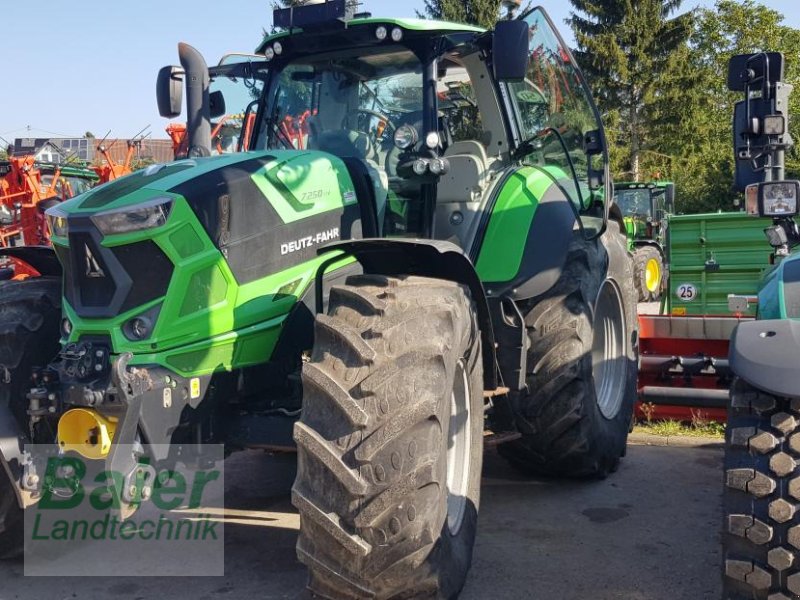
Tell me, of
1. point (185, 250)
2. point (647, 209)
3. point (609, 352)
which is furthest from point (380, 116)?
point (647, 209)

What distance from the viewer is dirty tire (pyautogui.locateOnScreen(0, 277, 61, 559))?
400 centimetres

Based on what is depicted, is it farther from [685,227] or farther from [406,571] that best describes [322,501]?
[685,227]

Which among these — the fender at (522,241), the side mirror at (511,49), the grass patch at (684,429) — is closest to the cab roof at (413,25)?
the side mirror at (511,49)

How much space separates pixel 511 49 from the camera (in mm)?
3971

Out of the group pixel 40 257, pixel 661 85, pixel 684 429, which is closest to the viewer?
pixel 40 257

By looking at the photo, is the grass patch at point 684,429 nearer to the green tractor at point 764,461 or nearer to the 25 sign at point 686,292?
the green tractor at point 764,461

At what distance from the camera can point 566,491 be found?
5.30 m

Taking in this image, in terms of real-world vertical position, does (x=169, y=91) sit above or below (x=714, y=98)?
below

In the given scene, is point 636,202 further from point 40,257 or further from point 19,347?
point 19,347

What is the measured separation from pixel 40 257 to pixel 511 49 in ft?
8.57

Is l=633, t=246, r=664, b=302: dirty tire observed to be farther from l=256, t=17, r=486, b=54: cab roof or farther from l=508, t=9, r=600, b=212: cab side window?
l=256, t=17, r=486, b=54: cab roof

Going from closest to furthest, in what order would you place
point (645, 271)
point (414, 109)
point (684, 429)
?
1. point (414, 109)
2. point (684, 429)
3. point (645, 271)

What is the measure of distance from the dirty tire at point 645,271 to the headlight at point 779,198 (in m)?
7.02

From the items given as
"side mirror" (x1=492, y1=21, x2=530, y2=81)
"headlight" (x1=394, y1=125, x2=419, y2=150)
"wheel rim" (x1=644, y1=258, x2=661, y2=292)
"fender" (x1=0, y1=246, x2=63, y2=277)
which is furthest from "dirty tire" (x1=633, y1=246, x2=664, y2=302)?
"fender" (x1=0, y1=246, x2=63, y2=277)
